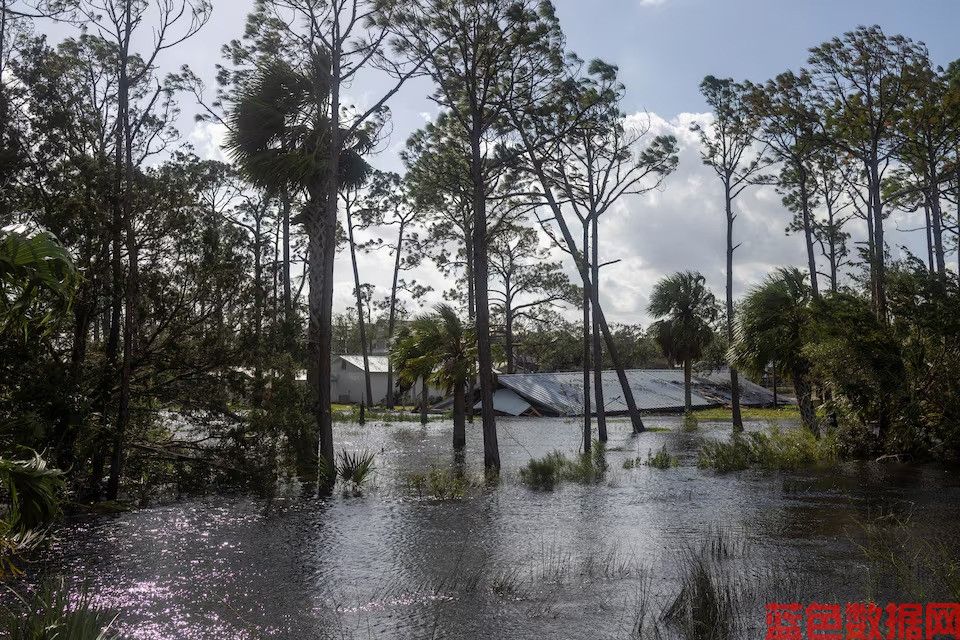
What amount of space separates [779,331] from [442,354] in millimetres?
10997

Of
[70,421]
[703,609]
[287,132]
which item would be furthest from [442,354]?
[703,609]


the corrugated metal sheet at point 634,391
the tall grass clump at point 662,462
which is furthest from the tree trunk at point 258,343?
the corrugated metal sheet at point 634,391

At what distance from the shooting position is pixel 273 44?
19406 mm

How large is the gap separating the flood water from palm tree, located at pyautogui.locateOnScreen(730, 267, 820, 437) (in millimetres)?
6747

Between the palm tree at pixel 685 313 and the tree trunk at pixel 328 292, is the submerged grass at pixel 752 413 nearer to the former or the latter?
the palm tree at pixel 685 313

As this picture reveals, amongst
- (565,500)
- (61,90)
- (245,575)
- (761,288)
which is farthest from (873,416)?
(61,90)

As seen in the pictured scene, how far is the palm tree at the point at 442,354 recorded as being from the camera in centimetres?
2734

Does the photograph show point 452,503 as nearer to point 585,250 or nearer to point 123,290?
point 123,290

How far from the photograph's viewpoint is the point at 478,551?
10766 mm

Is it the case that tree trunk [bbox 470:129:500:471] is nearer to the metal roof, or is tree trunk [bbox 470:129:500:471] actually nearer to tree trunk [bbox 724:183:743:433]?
tree trunk [bbox 724:183:743:433]

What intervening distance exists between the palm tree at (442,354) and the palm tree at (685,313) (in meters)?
18.5

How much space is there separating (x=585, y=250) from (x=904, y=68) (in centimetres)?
1151

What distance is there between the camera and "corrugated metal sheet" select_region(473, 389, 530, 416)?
4531 centimetres

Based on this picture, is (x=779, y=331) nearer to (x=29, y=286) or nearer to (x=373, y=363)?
(x=29, y=286)
